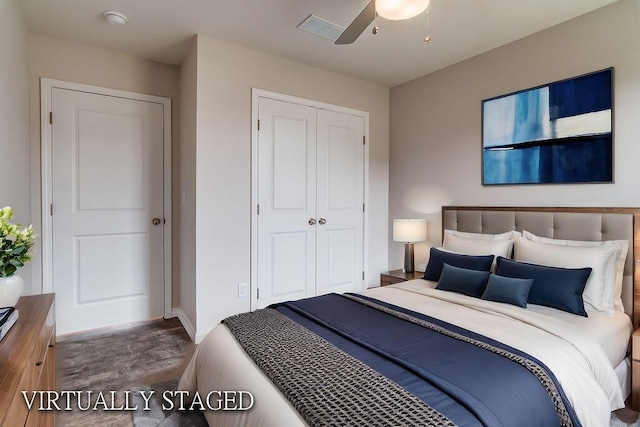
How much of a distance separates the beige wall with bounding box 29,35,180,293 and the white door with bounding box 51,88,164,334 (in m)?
0.12

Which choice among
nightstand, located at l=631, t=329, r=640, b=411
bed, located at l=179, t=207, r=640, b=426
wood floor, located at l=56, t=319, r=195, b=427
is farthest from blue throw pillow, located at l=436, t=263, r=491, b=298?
wood floor, located at l=56, t=319, r=195, b=427

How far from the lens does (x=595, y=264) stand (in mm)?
2078

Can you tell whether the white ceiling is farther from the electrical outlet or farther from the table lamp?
the electrical outlet

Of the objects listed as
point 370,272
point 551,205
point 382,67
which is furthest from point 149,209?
point 551,205

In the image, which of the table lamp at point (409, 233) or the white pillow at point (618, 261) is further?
the table lamp at point (409, 233)

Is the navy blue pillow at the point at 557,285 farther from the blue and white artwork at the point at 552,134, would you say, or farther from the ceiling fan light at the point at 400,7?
the ceiling fan light at the point at 400,7

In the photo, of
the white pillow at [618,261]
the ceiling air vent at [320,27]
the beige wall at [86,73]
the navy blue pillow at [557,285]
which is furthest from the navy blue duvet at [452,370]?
the beige wall at [86,73]

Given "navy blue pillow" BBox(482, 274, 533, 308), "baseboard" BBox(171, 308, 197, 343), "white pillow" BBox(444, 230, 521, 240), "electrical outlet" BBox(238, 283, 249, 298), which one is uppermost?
"white pillow" BBox(444, 230, 521, 240)

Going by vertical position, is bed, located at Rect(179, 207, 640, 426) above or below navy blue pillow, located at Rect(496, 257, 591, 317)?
below

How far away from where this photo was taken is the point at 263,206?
317cm

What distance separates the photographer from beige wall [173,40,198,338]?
9.43 ft

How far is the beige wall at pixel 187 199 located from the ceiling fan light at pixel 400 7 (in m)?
1.72

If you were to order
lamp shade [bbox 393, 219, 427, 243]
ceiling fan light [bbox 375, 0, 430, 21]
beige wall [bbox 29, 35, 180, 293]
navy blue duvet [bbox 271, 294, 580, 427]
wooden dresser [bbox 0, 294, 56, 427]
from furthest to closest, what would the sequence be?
1. lamp shade [bbox 393, 219, 427, 243]
2. beige wall [bbox 29, 35, 180, 293]
3. ceiling fan light [bbox 375, 0, 430, 21]
4. navy blue duvet [bbox 271, 294, 580, 427]
5. wooden dresser [bbox 0, 294, 56, 427]

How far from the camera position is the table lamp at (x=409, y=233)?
3.39 m
